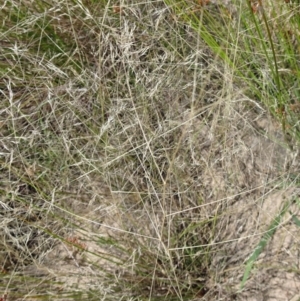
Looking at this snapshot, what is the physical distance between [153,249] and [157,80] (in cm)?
40

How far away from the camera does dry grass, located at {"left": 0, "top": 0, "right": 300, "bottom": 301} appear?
3.99 feet

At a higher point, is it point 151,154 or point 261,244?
point 151,154

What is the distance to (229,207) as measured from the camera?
1287 mm

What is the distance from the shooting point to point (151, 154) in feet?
3.86

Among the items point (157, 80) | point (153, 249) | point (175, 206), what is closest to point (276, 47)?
point (157, 80)

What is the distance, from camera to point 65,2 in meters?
1.35

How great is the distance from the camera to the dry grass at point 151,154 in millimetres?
1215

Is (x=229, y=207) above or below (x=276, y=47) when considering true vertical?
below

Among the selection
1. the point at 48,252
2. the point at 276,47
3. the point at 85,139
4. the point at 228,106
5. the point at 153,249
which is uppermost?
the point at 276,47

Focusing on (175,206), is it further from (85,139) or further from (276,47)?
(276,47)

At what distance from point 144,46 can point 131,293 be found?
0.60 m

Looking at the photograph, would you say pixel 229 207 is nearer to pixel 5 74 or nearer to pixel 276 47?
pixel 276 47

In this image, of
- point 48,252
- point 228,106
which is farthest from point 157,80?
point 48,252

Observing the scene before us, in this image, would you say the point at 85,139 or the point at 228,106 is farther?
the point at 85,139
